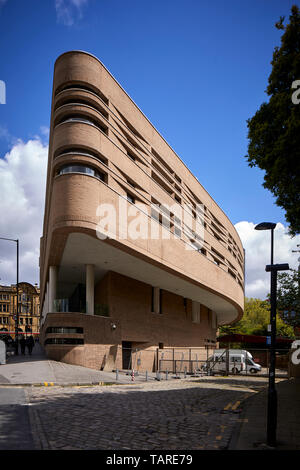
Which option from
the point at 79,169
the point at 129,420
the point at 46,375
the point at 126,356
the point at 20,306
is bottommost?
the point at 20,306

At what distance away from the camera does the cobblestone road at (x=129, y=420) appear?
7.29 m

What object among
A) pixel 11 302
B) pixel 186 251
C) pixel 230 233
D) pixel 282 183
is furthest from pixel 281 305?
pixel 11 302

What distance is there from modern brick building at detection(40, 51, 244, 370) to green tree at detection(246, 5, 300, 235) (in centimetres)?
1239

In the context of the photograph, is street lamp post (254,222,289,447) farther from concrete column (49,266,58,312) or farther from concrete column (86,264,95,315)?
concrete column (49,266,58,312)

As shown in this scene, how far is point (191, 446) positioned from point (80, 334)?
1885cm

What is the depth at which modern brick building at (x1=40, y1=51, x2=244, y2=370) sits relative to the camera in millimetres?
23656

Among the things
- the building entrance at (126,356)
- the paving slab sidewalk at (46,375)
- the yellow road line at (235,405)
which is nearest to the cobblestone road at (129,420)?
the yellow road line at (235,405)

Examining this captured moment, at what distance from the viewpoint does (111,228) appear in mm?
23391

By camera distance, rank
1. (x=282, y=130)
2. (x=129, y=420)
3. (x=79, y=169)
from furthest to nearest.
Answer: (x=79, y=169) → (x=282, y=130) → (x=129, y=420)

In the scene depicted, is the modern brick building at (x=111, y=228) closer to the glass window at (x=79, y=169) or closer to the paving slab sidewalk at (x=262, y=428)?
the glass window at (x=79, y=169)

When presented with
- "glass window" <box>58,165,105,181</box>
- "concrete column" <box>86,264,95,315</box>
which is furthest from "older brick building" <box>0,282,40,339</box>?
"glass window" <box>58,165,105,181</box>

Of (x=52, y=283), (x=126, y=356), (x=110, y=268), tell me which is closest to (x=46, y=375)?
(x=52, y=283)

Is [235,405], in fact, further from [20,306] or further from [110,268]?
[20,306]

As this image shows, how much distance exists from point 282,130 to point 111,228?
45.5ft
